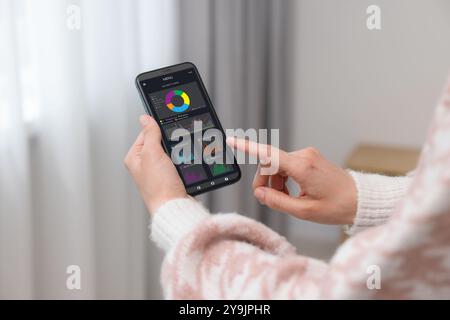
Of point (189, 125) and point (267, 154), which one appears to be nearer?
point (267, 154)

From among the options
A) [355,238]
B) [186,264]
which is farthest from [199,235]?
[355,238]

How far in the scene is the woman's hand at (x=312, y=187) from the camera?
76 cm

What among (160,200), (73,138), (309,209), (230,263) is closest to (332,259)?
(230,263)

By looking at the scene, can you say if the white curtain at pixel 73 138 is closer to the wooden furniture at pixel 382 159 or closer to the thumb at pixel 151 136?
the thumb at pixel 151 136

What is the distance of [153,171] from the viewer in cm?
68

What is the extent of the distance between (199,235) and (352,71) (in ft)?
5.86

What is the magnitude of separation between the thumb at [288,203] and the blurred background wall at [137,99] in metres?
0.63

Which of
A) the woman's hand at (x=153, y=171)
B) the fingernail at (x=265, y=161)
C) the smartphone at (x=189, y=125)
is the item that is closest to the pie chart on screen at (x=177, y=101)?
the smartphone at (x=189, y=125)

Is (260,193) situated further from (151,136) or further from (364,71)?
(364,71)

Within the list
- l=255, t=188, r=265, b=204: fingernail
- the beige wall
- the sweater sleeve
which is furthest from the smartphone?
the beige wall

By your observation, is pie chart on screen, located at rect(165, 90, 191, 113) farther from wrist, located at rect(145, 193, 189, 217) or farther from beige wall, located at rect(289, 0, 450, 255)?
beige wall, located at rect(289, 0, 450, 255)

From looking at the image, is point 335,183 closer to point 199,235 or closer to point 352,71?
point 199,235

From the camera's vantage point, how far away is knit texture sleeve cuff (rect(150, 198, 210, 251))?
535 millimetres

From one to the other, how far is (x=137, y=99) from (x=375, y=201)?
0.87 metres
